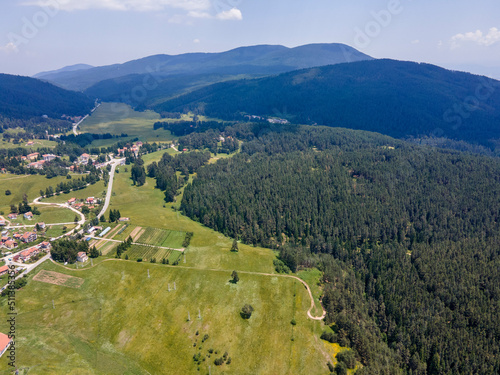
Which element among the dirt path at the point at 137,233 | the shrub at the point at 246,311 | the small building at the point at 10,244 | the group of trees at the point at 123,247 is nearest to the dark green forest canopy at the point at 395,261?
the shrub at the point at 246,311

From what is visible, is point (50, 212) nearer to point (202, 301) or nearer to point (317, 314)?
point (202, 301)

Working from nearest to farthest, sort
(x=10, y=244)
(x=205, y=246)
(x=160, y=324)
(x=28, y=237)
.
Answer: (x=160, y=324), (x=10, y=244), (x=28, y=237), (x=205, y=246)

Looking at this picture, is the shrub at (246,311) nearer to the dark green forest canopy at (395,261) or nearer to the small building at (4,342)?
the dark green forest canopy at (395,261)

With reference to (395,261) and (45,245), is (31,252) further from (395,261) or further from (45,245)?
(395,261)

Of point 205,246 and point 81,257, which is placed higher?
point 81,257

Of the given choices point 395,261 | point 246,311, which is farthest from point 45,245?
point 395,261

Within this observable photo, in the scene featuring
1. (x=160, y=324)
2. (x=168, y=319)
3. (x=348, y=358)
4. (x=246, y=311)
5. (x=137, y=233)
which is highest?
(x=137, y=233)

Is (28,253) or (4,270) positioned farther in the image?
(28,253)

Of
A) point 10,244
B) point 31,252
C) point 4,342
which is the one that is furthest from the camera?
point 10,244
